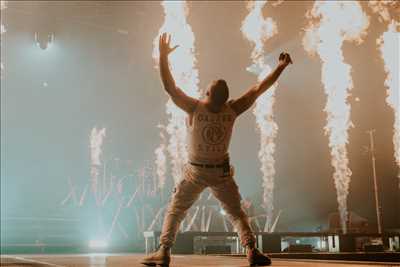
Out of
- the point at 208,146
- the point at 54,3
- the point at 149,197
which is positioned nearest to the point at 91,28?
the point at 54,3

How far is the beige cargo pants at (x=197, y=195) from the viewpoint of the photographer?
434 cm

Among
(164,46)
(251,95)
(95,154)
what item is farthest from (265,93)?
(164,46)

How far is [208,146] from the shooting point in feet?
14.2

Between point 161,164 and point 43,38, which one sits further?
point 161,164

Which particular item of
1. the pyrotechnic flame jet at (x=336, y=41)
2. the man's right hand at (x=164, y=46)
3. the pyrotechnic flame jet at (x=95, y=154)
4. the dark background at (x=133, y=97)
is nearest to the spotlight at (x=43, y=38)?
the dark background at (x=133, y=97)

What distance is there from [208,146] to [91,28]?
2345 centimetres

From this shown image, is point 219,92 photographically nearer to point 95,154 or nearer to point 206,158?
point 206,158

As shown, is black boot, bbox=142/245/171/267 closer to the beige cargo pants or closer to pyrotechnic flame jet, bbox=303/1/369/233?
the beige cargo pants

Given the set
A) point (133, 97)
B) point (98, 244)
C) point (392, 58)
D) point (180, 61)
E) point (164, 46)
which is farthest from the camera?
point (133, 97)

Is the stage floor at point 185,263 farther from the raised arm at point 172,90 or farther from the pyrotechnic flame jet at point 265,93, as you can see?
the pyrotechnic flame jet at point 265,93

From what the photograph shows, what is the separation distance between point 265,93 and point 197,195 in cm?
2359

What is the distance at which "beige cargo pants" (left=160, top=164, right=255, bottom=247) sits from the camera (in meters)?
→ 4.34

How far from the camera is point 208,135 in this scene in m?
4.34

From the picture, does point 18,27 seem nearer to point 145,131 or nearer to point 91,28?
point 91,28
